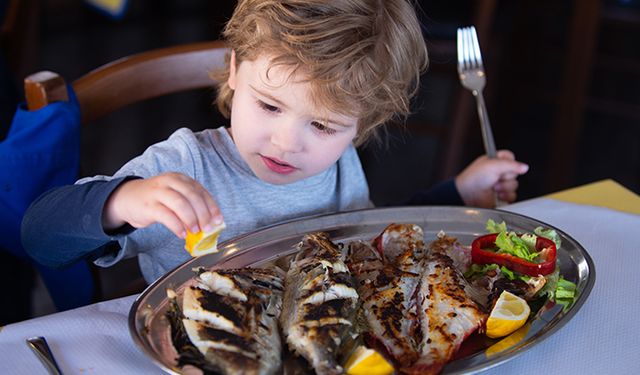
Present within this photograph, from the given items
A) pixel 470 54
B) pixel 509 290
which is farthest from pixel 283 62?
pixel 470 54

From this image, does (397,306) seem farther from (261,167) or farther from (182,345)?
(261,167)

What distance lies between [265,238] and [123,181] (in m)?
0.23

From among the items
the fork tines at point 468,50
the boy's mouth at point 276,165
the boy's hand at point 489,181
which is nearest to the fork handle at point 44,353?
the boy's mouth at point 276,165

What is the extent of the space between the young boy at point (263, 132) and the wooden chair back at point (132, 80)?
15 cm

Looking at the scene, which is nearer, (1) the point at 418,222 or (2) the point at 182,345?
(2) the point at 182,345

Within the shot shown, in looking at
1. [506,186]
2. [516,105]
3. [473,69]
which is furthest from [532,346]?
[516,105]

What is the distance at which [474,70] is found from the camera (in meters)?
1.53

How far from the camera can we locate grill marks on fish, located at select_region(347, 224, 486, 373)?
2.74 feet

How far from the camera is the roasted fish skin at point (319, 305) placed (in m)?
0.78

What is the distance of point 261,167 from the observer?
1.21m

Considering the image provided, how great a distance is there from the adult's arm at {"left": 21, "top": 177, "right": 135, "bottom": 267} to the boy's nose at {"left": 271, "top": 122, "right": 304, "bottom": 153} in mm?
228

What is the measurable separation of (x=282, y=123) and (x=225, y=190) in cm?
24

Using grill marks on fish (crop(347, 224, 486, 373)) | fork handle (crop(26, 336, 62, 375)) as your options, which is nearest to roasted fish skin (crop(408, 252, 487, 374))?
grill marks on fish (crop(347, 224, 486, 373))

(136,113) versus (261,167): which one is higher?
(261,167)
